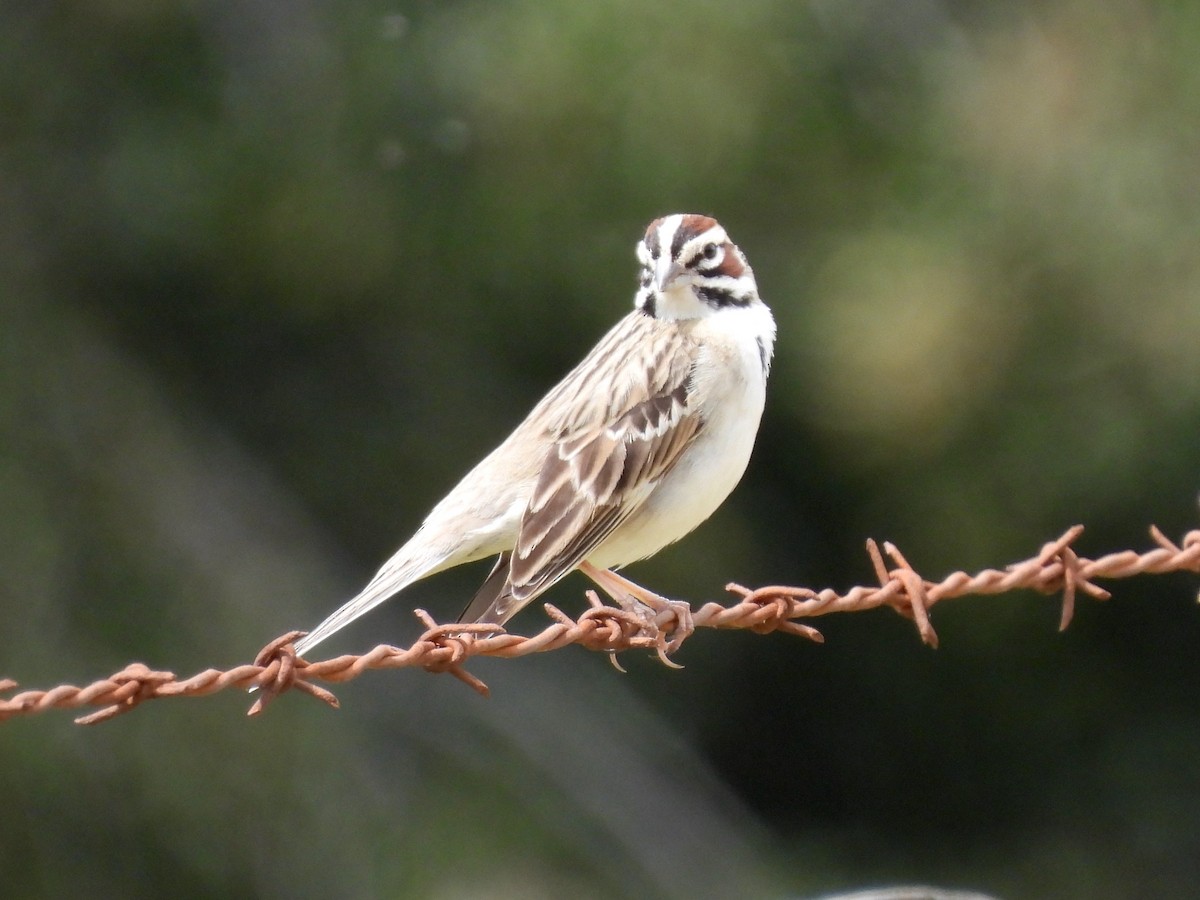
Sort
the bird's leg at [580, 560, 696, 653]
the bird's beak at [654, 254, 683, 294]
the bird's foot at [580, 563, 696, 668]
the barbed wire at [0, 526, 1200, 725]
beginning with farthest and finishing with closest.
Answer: the bird's beak at [654, 254, 683, 294], the bird's leg at [580, 560, 696, 653], the bird's foot at [580, 563, 696, 668], the barbed wire at [0, 526, 1200, 725]

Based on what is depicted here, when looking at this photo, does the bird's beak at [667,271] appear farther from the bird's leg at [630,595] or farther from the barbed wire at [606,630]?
the barbed wire at [606,630]

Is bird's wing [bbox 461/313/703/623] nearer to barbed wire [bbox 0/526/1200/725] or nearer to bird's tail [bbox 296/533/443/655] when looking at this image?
bird's tail [bbox 296/533/443/655]

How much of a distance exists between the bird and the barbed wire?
54 centimetres

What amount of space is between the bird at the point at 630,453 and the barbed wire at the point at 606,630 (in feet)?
1.77

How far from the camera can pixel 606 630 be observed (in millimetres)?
4035

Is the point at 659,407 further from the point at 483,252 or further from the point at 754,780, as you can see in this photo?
the point at 754,780

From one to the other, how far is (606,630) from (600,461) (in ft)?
4.19

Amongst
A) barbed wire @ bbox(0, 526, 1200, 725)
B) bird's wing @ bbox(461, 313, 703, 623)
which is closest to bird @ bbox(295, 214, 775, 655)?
bird's wing @ bbox(461, 313, 703, 623)

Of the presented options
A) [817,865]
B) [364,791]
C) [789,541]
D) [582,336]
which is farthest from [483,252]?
[817,865]

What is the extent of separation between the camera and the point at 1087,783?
10.0 m

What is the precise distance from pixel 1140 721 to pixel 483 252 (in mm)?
4193

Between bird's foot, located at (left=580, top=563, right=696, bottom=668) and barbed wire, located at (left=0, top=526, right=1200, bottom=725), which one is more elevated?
bird's foot, located at (left=580, top=563, right=696, bottom=668)

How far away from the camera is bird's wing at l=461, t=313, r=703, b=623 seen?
5.06m

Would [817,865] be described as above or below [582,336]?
below
